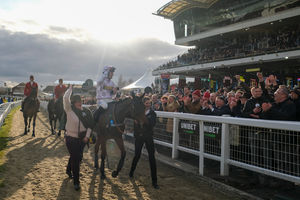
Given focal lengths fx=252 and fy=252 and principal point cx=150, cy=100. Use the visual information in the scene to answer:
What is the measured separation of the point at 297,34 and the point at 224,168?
18.4 metres

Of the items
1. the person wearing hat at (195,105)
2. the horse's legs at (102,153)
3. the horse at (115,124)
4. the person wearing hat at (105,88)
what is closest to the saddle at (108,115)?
the horse at (115,124)

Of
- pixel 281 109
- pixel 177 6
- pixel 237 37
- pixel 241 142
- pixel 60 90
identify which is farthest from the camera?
pixel 177 6

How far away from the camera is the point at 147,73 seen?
35625mm

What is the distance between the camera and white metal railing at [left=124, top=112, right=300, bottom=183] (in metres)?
3.54

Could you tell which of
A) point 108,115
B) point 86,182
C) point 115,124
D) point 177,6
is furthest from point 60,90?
point 177,6

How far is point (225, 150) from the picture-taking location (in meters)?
4.54

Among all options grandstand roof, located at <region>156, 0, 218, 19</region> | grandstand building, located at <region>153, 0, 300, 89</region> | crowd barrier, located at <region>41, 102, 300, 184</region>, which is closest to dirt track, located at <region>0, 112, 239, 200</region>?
crowd barrier, located at <region>41, 102, 300, 184</region>

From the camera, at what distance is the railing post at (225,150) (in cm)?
452

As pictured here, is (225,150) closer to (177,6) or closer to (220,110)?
(220,110)

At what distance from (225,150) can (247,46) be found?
20.1 metres

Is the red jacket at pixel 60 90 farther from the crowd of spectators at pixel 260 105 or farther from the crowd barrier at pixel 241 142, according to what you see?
the crowd barrier at pixel 241 142

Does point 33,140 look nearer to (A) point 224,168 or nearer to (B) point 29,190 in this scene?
(B) point 29,190

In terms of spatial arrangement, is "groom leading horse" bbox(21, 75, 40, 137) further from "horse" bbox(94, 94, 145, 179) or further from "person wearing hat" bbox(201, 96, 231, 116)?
"person wearing hat" bbox(201, 96, 231, 116)

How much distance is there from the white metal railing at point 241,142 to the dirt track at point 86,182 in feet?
1.94
